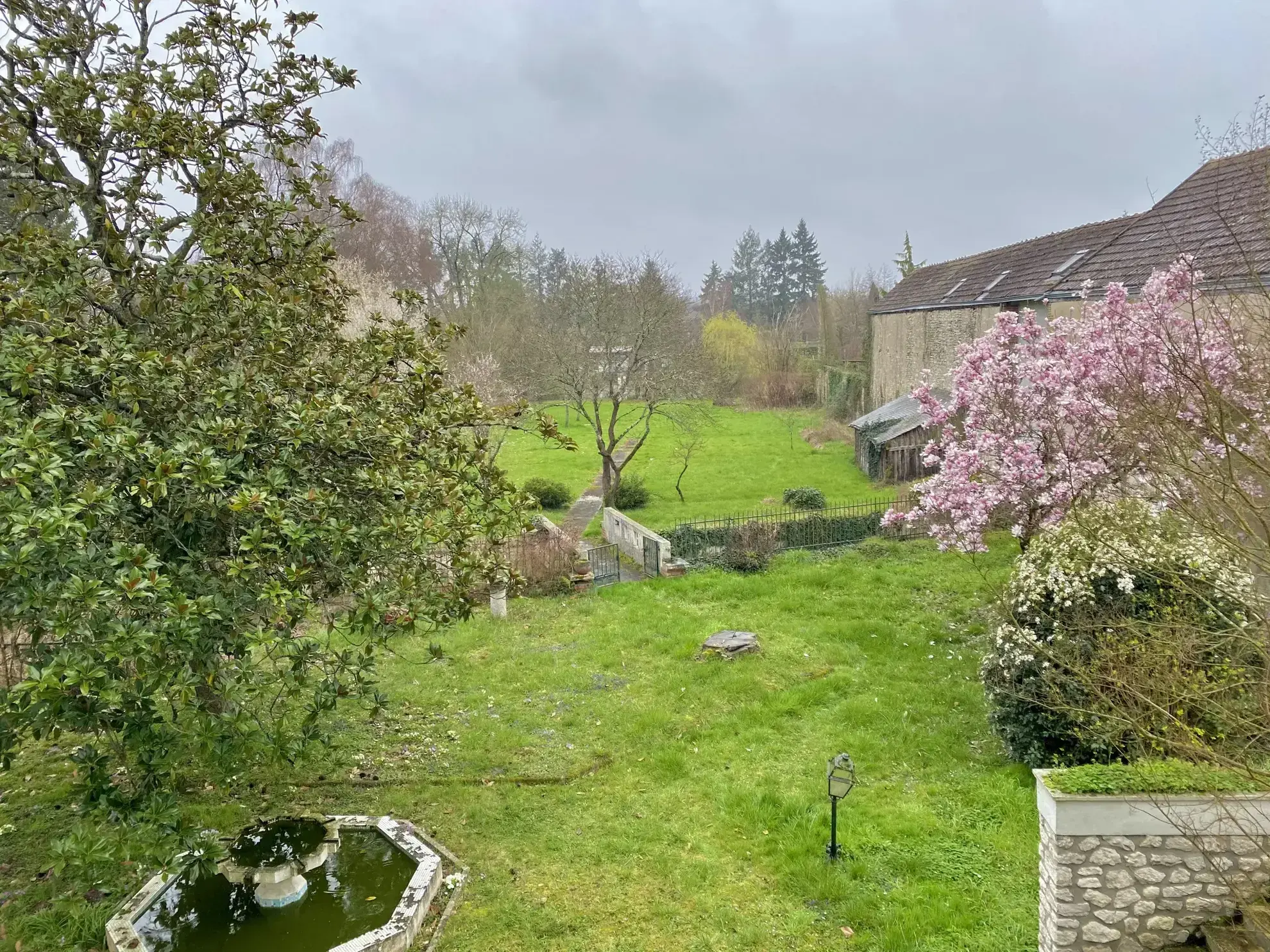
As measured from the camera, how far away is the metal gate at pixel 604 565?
1594cm

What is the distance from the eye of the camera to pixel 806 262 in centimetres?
7962

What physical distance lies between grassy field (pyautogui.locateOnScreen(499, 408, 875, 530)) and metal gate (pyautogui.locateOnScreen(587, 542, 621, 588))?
5.68ft

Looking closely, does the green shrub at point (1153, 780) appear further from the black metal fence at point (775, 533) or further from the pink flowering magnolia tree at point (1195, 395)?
the black metal fence at point (775, 533)

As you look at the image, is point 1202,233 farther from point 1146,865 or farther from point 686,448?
point 686,448

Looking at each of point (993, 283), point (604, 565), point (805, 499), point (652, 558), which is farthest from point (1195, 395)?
point (993, 283)

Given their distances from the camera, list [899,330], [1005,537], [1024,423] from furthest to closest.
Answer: [899,330] < [1005,537] < [1024,423]

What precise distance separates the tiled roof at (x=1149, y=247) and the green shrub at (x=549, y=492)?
48.3 feet

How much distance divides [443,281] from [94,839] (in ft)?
133

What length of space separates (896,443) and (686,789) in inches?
716

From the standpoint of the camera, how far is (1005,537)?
16250 millimetres

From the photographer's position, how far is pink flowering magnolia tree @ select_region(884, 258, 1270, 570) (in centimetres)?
897

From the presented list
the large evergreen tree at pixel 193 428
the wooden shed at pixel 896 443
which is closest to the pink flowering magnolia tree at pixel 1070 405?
the large evergreen tree at pixel 193 428

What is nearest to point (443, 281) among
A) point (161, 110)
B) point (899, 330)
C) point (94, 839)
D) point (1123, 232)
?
point (899, 330)

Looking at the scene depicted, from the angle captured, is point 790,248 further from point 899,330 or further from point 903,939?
point 903,939
